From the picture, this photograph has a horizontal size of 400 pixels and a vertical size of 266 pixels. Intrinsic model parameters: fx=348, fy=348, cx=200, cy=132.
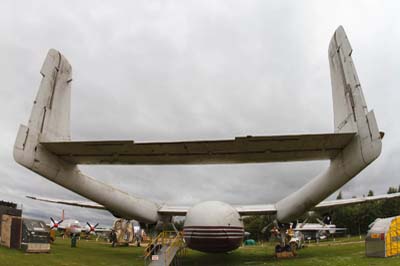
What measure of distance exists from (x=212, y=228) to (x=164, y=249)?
12.0 ft

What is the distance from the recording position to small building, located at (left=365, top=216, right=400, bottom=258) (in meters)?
16.5

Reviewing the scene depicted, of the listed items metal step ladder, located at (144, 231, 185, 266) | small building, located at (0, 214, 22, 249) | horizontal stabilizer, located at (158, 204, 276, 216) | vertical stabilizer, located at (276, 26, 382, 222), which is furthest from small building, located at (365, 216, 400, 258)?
small building, located at (0, 214, 22, 249)

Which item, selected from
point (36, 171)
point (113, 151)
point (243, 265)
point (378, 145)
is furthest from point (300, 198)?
point (36, 171)

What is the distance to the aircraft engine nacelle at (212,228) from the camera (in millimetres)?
14969

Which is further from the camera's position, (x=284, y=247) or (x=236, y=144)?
(x=284, y=247)

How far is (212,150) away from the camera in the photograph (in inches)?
404

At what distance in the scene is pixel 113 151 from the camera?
1059 centimetres

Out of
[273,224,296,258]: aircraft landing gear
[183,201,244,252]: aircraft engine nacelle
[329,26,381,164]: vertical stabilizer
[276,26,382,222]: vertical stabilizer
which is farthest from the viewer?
[273,224,296,258]: aircraft landing gear

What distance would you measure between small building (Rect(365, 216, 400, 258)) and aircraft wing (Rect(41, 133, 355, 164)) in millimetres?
7943

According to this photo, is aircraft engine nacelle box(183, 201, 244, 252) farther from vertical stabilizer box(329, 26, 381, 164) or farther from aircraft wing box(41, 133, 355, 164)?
vertical stabilizer box(329, 26, 381, 164)

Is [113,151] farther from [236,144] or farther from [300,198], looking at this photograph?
[300,198]

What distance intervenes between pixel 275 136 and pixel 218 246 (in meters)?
7.86

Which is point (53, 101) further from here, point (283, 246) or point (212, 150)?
point (283, 246)

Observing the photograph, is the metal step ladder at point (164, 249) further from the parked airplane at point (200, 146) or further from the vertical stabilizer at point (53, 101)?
the vertical stabilizer at point (53, 101)
